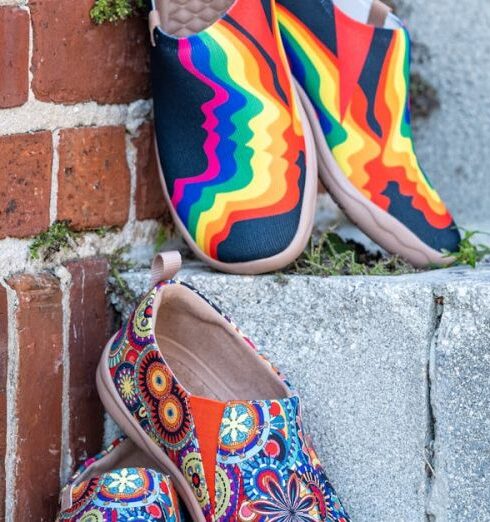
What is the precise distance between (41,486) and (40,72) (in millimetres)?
Answer: 466

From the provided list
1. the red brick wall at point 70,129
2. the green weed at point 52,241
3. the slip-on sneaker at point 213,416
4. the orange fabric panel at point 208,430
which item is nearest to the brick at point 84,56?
the red brick wall at point 70,129

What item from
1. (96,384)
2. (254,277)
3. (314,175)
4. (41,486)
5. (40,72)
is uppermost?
(40,72)

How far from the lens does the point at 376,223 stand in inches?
50.8

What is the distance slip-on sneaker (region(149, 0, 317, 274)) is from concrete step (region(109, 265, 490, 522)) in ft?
0.19

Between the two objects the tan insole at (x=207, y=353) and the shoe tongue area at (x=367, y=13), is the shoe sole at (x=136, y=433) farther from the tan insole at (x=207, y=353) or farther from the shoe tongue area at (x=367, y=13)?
the shoe tongue area at (x=367, y=13)

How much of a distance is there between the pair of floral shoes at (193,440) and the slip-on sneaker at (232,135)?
0.10 metres

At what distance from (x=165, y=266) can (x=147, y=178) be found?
0.77 feet

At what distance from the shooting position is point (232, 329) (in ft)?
3.83

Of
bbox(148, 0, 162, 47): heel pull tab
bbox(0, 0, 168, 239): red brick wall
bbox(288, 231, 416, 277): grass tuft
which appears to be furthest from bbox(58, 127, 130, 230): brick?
bbox(288, 231, 416, 277): grass tuft

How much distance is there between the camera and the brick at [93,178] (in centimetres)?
122

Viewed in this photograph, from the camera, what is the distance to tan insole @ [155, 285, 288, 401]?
1164mm

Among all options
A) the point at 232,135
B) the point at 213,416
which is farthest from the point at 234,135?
the point at 213,416

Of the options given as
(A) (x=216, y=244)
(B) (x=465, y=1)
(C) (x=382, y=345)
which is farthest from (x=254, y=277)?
(B) (x=465, y=1)

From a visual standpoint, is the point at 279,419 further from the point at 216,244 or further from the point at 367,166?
the point at 367,166
